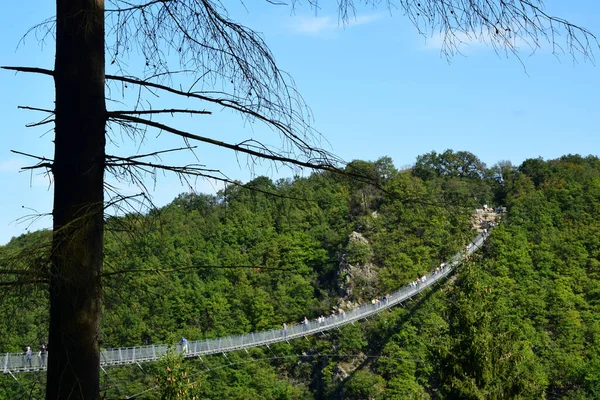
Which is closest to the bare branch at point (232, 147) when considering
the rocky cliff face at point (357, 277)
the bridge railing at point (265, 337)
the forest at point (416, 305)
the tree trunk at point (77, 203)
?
the tree trunk at point (77, 203)

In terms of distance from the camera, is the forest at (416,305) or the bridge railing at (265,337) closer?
the forest at (416,305)

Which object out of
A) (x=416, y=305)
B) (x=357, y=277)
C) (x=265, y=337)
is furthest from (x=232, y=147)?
(x=357, y=277)

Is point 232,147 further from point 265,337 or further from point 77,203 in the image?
point 265,337

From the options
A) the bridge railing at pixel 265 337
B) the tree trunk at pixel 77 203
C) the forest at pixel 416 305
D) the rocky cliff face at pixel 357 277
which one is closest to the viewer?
the tree trunk at pixel 77 203

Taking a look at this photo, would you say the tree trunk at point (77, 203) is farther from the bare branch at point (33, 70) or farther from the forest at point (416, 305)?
the forest at point (416, 305)

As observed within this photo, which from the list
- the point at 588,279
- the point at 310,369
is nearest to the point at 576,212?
the point at 588,279

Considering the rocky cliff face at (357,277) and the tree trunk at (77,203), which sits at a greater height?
the rocky cliff face at (357,277)

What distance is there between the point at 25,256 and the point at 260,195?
1.48 ft

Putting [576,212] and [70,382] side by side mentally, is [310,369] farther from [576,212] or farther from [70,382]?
[70,382]

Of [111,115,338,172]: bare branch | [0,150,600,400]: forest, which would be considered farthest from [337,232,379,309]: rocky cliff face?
[111,115,338,172]: bare branch

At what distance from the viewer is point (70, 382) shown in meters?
1.45

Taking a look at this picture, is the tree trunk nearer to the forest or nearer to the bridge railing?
the forest

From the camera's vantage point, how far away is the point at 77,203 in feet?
4.93

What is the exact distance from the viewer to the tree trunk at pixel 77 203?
144 centimetres
